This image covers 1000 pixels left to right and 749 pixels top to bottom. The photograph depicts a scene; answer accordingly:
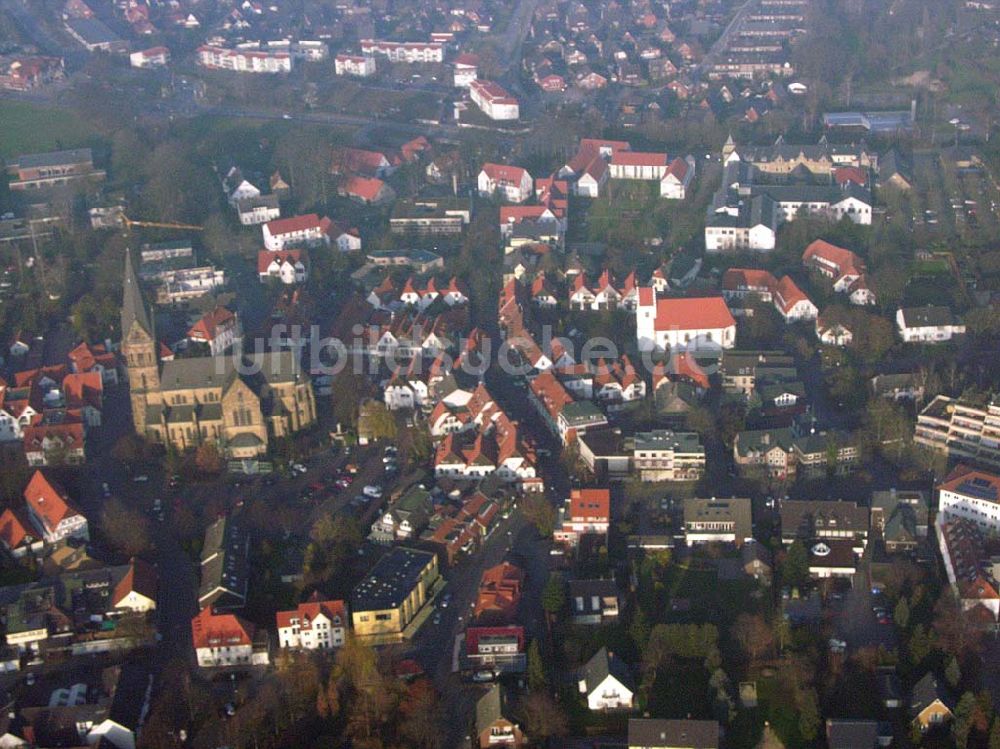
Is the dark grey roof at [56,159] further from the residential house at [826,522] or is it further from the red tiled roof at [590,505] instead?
the residential house at [826,522]

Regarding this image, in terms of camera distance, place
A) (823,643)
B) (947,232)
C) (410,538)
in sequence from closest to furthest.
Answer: (823,643)
(410,538)
(947,232)

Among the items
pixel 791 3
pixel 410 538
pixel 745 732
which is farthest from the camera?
pixel 791 3

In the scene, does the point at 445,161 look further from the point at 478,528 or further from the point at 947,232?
the point at 478,528

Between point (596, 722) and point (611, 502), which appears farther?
point (611, 502)

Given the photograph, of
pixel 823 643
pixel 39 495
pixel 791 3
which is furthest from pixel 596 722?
pixel 791 3

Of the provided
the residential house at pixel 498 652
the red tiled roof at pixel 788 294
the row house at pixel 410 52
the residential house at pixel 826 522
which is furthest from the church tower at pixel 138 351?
the row house at pixel 410 52
